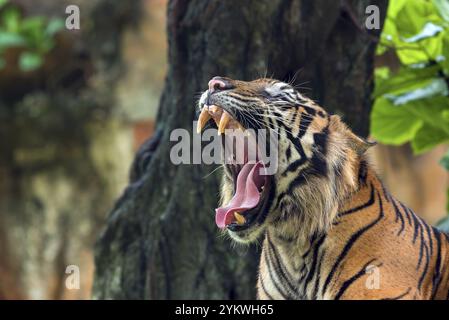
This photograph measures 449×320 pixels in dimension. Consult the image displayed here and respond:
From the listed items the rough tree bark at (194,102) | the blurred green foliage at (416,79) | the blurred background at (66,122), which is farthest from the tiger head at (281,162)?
the blurred background at (66,122)

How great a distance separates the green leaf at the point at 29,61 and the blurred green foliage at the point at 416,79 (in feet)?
14.7

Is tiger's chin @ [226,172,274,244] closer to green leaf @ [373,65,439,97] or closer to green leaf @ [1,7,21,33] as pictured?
green leaf @ [373,65,439,97]

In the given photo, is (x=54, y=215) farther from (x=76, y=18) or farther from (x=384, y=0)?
(x=384, y=0)

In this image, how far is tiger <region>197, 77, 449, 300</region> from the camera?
298 cm

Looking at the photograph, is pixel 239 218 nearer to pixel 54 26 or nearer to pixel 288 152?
pixel 288 152

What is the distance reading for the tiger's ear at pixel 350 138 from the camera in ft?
10.2

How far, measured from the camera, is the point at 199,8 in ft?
13.9

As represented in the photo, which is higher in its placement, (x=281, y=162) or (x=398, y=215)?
(x=281, y=162)

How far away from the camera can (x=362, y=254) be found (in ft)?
9.95

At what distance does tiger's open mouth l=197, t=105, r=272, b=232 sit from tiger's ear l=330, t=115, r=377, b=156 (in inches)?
12.1

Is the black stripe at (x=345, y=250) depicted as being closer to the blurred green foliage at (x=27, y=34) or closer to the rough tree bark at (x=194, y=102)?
the rough tree bark at (x=194, y=102)

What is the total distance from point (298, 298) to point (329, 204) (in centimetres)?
42

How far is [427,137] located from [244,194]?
6.57ft

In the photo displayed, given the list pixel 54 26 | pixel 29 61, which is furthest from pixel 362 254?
pixel 29 61
